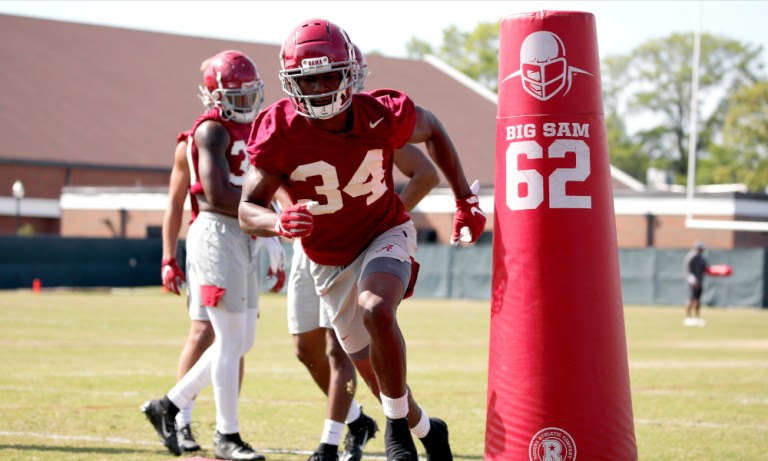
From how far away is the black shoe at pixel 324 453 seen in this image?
5930 mm

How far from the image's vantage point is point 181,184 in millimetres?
6918

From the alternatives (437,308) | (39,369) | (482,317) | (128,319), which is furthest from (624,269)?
(39,369)

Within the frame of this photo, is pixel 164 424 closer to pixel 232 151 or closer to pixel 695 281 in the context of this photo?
pixel 232 151

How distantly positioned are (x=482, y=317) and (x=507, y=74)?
62.7ft

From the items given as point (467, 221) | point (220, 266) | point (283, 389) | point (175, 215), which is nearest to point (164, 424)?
point (220, 266)

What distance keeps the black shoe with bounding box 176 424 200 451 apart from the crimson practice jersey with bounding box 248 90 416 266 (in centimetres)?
166

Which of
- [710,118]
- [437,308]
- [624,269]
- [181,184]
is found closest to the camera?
[181,184]

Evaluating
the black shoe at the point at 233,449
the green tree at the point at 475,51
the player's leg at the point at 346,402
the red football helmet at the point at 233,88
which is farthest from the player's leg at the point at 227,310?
the green tree at the point at 475,51

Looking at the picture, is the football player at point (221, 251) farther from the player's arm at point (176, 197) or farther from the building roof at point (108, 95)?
the building roof at point (108, 95)

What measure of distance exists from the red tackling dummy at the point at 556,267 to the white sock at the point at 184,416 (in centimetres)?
226

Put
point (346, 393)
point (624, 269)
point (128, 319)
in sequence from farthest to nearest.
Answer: point (624, 269)
point (128, 319)
point (346, 393)

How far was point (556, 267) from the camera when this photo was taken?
4.95 meters

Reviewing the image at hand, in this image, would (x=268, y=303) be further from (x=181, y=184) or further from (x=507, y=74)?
(x=507, y=74)

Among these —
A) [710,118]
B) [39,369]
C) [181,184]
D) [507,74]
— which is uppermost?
[710,118]
